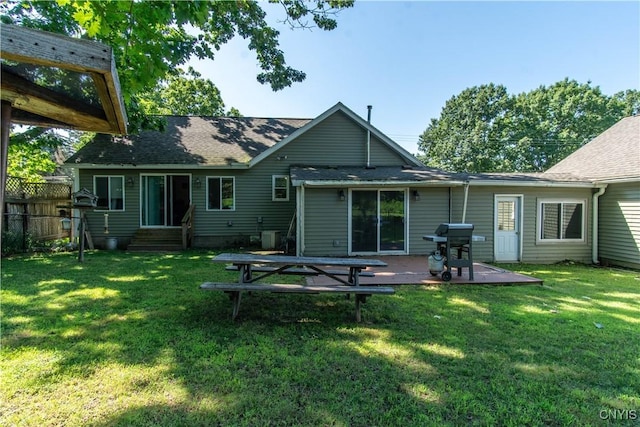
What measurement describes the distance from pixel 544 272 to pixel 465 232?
3629 mm

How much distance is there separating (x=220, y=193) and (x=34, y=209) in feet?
19.5

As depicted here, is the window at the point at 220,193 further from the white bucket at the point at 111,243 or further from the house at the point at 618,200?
the house at the point at 618,200

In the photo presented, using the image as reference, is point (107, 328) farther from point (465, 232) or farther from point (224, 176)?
point (224, 176)

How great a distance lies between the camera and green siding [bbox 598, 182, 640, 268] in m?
9.18

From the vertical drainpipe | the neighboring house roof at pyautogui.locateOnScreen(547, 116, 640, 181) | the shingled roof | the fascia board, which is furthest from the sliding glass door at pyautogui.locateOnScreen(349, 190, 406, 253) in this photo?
the neighboring house roof at pyautogui.locateOnScreen(547, 116, 640, 181)

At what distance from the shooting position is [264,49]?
42.3 ft

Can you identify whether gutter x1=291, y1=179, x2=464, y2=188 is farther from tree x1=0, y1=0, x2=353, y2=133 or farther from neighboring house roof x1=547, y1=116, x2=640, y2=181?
neighboring house roof x1=547, y1=116, x2=640, y2=181

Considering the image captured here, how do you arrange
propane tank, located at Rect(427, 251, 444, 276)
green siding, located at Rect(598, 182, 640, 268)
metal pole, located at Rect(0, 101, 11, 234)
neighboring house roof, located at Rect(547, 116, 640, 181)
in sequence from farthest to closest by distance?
neighboring house roof, located at Rect(547, 116, 640, 181) → green siding, located at Rect(598, 182, 640, 268) → propane tank, located at Rect(427, 251, 444, 276) → metal pole, located at Rect(0, 101, 11, 234)

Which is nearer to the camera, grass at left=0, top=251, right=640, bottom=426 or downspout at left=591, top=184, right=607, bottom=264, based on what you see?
grass at left=0, top=251, right=640, bottom=426

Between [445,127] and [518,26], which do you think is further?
[445,127]

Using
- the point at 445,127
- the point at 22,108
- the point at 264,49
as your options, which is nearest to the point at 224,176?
the point at 264,49

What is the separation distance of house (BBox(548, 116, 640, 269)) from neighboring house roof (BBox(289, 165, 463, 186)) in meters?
4.71

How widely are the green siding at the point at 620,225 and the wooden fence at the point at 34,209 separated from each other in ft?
55.7

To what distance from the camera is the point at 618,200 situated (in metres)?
9.64
